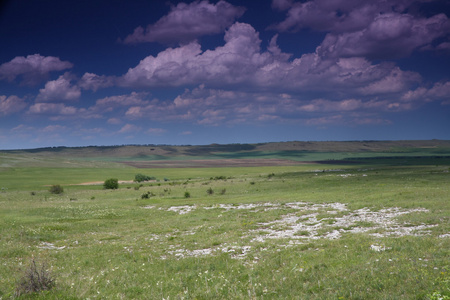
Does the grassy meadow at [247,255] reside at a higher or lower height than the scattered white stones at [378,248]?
lower

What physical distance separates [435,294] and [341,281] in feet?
10.1

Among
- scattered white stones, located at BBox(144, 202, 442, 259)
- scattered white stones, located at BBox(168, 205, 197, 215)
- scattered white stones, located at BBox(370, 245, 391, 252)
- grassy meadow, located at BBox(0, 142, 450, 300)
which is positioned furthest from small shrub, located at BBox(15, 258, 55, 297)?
scattered white stones, located at BBox(168, 205, 197, 215)

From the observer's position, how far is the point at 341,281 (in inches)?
468

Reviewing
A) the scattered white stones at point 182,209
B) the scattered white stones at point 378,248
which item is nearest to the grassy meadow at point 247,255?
the scattered white stones at point 378,248

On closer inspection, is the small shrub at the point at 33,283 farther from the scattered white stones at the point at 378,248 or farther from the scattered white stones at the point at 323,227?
the scattered white stones at the point at 378,248

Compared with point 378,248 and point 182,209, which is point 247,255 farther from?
point 182,209

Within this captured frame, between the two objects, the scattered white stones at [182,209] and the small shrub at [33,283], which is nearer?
the small shrub at [33,283]

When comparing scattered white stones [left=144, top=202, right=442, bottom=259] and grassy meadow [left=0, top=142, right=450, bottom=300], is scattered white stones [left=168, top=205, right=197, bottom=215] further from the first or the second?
scattered white stones [left=144, top=202, right=442, bottom=259]

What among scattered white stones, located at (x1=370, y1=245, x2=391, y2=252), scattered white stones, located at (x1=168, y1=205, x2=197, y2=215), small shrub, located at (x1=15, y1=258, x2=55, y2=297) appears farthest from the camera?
scattered white stones, located at (x1=168, y1=205, x2=197, y2=215)

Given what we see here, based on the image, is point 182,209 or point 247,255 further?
point 182,209

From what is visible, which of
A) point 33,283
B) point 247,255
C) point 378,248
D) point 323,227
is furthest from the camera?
point 323,227

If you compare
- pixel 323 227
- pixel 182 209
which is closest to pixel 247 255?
pixel 323 227

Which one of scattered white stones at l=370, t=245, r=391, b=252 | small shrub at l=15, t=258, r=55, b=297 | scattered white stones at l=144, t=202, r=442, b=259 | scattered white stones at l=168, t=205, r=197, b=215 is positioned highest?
scattered white stones at l=370, t=245, r=391, b=252

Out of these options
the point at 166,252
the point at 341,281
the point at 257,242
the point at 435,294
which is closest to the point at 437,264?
the point at 435,294
